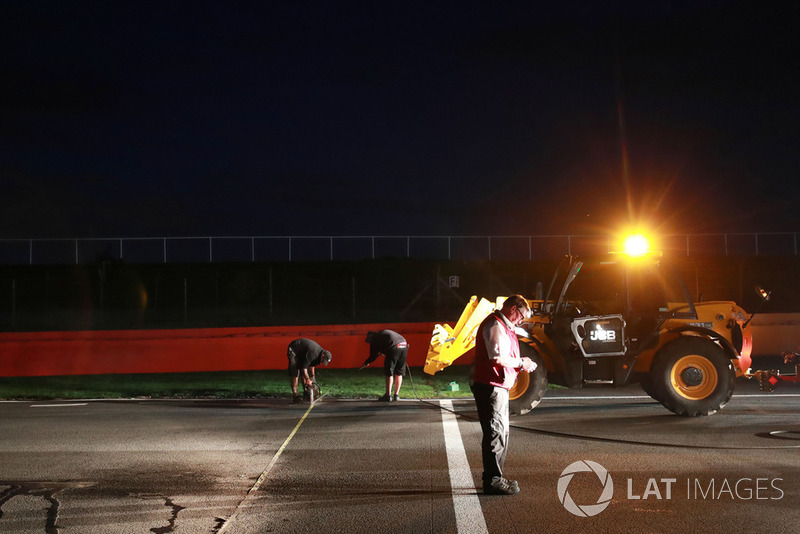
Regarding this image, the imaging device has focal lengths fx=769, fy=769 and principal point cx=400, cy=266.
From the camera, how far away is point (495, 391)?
7027 mm

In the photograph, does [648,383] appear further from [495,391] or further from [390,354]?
[495,391]

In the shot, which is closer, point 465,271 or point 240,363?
point 240,363

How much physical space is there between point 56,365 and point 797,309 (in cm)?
2966

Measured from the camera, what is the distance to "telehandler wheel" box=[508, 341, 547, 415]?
37.7ft

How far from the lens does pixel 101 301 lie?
35719 mm

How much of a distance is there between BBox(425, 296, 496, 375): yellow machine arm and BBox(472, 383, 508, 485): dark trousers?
6.38 meters

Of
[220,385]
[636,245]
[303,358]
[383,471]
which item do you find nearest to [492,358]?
[383,471]

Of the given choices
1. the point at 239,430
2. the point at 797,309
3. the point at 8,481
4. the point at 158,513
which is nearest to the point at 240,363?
the point at 239,430

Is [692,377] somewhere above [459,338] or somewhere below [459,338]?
below

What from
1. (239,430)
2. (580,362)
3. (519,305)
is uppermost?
(519,305)

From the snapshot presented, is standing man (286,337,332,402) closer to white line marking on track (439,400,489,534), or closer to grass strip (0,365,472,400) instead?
grass strip (0,365,472,400)

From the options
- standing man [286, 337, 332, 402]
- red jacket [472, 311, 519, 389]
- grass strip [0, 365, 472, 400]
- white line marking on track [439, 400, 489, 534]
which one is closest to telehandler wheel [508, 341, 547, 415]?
white line marking on track [439, 400, 489, 534]

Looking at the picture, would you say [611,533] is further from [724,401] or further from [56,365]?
[56,365]

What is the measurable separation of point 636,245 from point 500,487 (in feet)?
20.2
